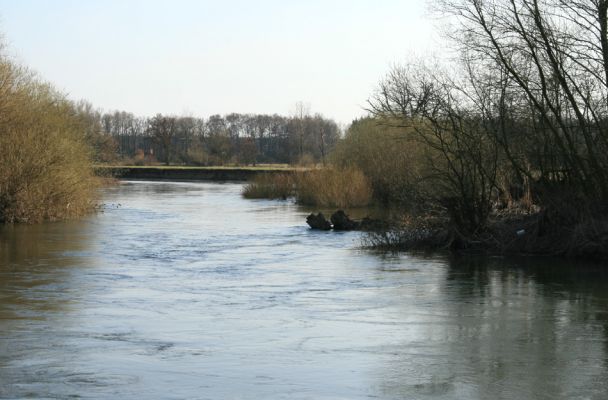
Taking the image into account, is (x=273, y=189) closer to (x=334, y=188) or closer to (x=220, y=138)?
(x=334, y=188)

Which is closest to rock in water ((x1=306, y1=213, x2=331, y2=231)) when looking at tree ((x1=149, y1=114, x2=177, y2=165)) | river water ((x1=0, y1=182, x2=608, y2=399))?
river water ((x1=0, y1=182, x2=608, y2=399))

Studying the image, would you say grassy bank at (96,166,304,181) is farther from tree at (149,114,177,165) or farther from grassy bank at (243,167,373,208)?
grassy bank at (243,167,373,208)

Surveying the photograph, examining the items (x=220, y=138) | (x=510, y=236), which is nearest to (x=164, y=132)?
(x=220, y=138)

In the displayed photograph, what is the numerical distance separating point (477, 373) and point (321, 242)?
52.3 ft

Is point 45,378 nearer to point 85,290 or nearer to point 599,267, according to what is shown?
point 85,290

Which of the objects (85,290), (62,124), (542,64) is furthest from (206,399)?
(62,124)

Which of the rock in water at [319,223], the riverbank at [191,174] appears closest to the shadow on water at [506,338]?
the rock in water at [319,223]

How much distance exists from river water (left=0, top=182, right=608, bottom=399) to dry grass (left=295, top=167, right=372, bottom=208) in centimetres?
1861

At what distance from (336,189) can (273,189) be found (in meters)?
10.8

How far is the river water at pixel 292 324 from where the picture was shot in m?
9.26

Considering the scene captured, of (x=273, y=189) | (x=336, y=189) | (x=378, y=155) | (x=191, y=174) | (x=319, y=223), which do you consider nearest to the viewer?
(x=319, y=223)

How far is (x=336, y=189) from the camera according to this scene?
42.9 m

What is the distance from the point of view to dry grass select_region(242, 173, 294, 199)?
5241 cm

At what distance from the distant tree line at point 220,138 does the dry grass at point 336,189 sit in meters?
46.6
